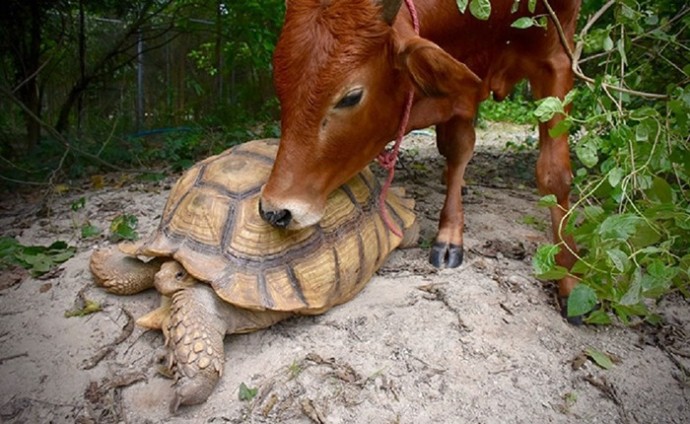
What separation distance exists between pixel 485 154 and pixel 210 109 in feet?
14.3

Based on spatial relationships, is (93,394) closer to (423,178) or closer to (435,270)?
(435,270)

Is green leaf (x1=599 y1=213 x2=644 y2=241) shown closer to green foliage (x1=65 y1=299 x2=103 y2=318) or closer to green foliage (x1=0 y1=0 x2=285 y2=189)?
green foliage (x1=65 y1=299 x2=103 y2=318)

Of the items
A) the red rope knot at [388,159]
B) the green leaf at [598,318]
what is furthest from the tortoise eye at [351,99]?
the green leaf at [598,318]

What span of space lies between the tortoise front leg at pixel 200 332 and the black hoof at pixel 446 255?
3.07ft

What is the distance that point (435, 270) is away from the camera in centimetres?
272

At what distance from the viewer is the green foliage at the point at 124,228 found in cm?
314

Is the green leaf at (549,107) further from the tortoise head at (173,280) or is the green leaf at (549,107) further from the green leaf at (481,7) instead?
the tortoise head at (173,280)

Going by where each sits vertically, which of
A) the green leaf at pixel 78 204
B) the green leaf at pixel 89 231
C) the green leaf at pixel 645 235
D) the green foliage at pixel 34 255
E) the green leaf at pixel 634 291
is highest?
the green leaf at pixel 645 235

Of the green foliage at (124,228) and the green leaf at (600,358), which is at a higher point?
the green leaf at (600,358)

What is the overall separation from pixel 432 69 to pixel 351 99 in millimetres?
333

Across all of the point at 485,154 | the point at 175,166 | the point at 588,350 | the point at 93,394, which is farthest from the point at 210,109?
the point at 588,350

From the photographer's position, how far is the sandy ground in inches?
73.3

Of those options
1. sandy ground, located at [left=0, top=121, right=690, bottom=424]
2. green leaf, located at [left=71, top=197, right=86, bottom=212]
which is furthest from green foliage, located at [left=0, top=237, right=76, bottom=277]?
green leaf, located at [left=71, top=197, right=86, bottom=212]

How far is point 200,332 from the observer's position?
198 centimetres
